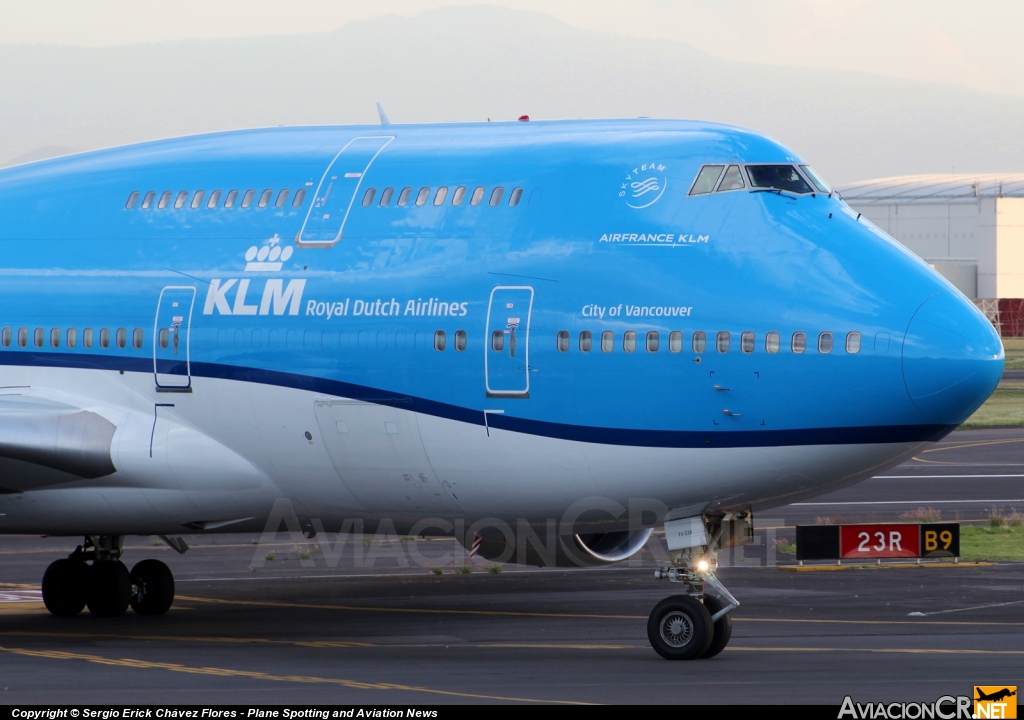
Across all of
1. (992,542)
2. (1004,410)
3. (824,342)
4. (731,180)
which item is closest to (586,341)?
(731,180)

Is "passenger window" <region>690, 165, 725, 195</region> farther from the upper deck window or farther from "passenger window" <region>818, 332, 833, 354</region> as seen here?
"passenger window" <region>818, 332, 833, 354</region>

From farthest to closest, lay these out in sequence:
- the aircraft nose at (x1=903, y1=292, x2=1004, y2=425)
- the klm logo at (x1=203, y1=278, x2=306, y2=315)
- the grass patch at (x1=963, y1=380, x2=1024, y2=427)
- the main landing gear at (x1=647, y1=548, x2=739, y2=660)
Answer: the grass patch at (x1=963, y1=380, x2=1024, y2=427) < the klm logo at (x1=203, y1=278, x2=306, y2=315) < the main landing gear at (x1=647, y1=548, x2=739, y2=660) < the aircraft nose at (x1=903, y1=292, x2=1004, y2=425)

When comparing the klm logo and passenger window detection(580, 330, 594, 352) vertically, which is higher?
the klm logo

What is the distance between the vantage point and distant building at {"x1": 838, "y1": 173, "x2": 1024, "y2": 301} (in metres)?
127

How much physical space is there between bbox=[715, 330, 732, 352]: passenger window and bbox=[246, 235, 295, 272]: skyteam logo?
585 cm

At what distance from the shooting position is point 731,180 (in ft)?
63.8

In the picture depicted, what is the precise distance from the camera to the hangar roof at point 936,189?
141000mm

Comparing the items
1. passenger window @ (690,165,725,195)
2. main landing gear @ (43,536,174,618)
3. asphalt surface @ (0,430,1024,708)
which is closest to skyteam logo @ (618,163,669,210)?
passenger window @ (690,165,725,195)

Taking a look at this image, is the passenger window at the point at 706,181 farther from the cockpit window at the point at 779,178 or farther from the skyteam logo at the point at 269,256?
the skyteam logo at the point at 269,256

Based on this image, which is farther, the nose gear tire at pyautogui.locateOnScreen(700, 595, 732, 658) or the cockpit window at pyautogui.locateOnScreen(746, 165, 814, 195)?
the cockpit window at pyautogui.locateOnScreen(746, 165, 814, 195)

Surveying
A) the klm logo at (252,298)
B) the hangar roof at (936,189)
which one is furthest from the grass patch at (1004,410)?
the hangar roof at (936,189)

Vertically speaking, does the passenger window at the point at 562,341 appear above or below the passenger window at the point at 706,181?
below

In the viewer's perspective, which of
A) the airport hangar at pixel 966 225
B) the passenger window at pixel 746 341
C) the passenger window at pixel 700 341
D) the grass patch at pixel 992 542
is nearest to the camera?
the passenger window at pixel 746 341

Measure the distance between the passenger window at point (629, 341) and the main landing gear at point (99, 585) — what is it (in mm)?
10126
